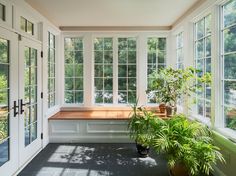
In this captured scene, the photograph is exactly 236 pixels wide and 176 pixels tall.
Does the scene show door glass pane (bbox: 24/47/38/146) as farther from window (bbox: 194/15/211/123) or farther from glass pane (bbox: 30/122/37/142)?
window (bbox: 194/15/211/123)

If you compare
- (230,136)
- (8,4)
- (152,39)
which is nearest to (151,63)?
(152,39)

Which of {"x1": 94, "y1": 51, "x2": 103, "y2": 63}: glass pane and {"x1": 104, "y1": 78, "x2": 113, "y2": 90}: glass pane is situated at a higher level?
{"x1": 94, "y1": 51, "x2": 103, "y2": 63}: glass pane

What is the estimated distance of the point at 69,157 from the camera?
13.2 ft

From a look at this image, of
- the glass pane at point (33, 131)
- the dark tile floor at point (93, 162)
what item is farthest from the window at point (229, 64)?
the glass pane at point (33, 131)

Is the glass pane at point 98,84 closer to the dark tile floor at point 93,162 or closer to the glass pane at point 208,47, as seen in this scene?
the dark tile floor at point 93,162

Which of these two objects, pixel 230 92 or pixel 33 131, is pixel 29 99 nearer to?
pixel 33 131

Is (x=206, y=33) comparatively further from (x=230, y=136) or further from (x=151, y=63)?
(x=151, y=63)

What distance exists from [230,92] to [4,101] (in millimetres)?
3050

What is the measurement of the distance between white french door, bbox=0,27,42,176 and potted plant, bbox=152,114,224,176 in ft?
6.64

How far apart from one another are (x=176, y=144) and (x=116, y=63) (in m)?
3.44

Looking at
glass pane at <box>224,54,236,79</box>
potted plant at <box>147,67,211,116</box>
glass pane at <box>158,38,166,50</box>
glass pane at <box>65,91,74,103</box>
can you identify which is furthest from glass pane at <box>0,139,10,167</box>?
glass pane at <box>158,38,166,50</box>

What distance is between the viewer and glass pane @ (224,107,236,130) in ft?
9.69

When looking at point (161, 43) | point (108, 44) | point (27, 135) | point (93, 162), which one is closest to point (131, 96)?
point (108, 44)

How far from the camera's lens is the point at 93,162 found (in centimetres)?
380
